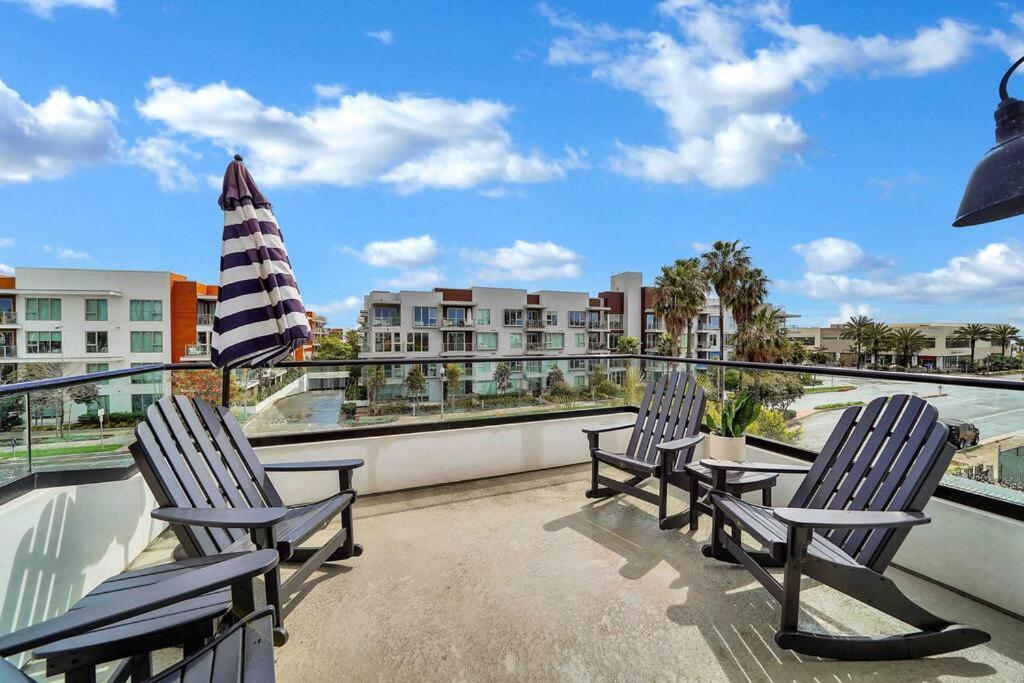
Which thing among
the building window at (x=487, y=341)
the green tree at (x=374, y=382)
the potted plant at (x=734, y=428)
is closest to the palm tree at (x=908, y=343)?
the building window at (x=487, y=341)

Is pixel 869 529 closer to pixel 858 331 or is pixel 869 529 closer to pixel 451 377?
pixel 451 377

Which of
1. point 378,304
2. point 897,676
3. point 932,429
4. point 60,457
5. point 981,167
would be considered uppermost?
point 378,304

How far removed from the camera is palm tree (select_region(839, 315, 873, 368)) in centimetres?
4158

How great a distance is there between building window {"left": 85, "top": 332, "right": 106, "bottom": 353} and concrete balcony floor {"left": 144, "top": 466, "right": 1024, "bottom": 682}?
115 feet

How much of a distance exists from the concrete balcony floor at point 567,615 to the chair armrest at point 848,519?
58 cm

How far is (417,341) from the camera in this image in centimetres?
3662

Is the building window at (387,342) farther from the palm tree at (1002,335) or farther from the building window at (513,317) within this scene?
the palm tree at (1002,335)

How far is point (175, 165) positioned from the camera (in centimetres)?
1692

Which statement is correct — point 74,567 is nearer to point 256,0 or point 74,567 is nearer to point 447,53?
point 256,0

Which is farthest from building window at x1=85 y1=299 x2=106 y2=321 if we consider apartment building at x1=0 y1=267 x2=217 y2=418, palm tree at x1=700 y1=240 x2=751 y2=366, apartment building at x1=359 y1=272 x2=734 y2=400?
palm tree at x1=700 y1=240 x2=751 y2=366

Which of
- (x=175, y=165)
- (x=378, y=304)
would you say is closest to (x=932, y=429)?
(x=175, y=165)

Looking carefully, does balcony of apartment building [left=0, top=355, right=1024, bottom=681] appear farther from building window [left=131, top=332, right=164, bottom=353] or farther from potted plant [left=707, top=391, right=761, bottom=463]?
building window [left=131, top=332, right=164, bottom=353]

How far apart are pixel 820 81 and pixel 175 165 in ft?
71.2

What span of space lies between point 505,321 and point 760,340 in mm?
19102
